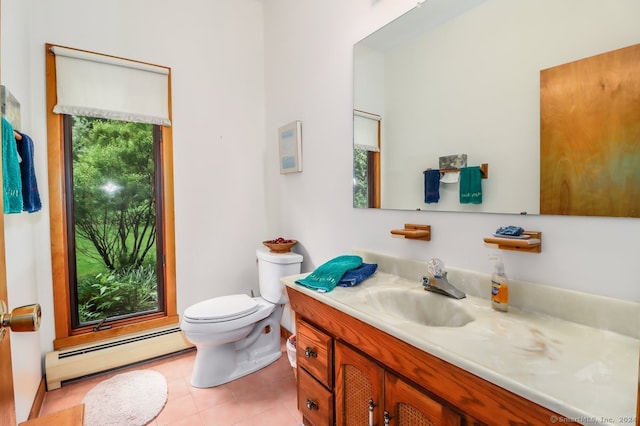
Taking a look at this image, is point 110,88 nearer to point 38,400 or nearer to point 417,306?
point 38,400

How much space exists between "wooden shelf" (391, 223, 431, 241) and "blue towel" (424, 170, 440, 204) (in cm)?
13

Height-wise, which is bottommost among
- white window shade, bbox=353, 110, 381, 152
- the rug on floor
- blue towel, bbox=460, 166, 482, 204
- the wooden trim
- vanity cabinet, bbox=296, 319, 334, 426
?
the rug on floor

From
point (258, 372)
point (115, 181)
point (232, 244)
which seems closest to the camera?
point (258, 372)

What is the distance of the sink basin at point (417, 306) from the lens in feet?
3.86

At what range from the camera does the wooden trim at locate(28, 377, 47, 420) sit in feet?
5.37

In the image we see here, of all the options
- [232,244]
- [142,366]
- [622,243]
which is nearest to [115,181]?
[232,244]

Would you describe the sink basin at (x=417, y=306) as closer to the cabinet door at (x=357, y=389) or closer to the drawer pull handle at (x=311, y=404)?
the cabinet door at (x=357, y=389)

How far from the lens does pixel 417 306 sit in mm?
1302

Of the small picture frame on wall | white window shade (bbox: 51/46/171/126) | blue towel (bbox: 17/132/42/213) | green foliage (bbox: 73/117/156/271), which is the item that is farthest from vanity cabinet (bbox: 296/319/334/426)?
white window shade (bbox: 51/46/171/126)

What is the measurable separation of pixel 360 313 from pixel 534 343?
50cm

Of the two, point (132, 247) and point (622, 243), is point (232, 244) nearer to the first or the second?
point (132, 247)

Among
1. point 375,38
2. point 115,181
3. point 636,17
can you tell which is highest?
point 375,38

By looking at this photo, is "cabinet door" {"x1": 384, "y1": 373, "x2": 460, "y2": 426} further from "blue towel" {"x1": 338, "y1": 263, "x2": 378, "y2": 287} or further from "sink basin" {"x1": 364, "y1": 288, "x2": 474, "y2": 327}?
"blue towel" {"x1": 338, "y1": 263, "x2": 378, "y2": 287}

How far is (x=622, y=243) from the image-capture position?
35.5 inches
